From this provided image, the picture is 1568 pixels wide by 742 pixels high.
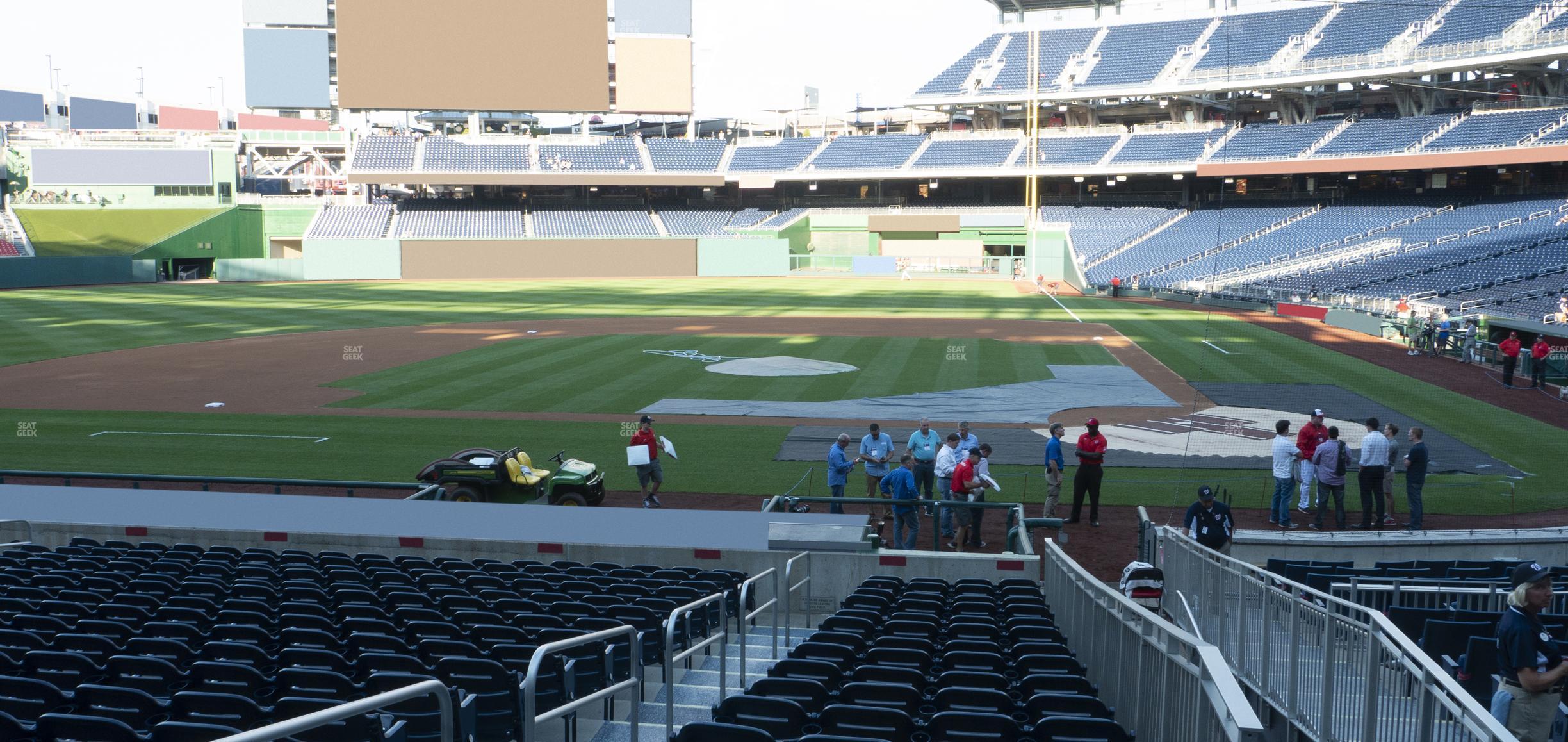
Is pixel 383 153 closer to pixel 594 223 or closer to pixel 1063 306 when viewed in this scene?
pixel 594 223

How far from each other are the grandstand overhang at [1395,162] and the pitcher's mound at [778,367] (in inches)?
1634

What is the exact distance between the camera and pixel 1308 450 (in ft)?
56.6

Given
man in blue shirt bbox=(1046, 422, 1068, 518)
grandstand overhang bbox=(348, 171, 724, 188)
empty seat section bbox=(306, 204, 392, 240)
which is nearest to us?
man in blue shirt bbox=(1046, 422, 1068, 518)

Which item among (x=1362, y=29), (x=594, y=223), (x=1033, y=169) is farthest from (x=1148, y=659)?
(x=594, y=223)

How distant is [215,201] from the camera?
79.1m

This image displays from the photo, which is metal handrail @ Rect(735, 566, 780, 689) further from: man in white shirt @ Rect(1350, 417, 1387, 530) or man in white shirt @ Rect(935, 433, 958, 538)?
man in white shirt @ Rect(1350, 417, 1387, 530)

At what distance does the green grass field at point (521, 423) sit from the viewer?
19.6 m

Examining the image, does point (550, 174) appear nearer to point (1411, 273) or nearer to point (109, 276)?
point (109, 276)

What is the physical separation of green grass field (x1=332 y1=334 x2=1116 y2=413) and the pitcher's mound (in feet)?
1.50

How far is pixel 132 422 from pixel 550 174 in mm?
58828

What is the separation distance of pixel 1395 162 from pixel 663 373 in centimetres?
4843

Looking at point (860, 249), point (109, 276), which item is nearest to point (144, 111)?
point (109, 276)

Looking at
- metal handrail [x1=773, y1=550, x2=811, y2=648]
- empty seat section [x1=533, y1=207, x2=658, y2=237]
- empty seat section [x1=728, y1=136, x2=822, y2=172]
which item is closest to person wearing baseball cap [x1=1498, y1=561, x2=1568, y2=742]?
metal handrail [x1=773, y1=550, x2=811, y2=648]

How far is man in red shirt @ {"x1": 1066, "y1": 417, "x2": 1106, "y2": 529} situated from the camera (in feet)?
53.9
